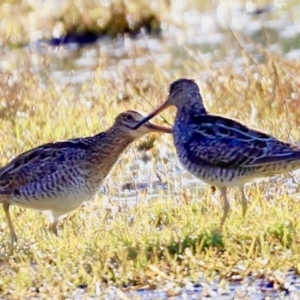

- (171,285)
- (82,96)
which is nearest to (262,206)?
(171,285)

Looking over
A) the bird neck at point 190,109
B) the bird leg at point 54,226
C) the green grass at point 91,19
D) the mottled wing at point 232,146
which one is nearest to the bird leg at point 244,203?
the mottled wing at point 232,146

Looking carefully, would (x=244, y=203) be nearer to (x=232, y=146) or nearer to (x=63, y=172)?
(x=232, y=146)

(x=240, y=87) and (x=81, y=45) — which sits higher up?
(x=81, y=45)

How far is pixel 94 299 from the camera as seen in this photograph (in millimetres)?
6461

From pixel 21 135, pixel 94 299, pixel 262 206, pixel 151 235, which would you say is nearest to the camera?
pixel 94 299

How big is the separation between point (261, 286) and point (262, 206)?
1286mm

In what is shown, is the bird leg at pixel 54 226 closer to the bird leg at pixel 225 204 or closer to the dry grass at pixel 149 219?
the dry grass at pixel 149 219

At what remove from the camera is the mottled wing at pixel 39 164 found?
7.98 m

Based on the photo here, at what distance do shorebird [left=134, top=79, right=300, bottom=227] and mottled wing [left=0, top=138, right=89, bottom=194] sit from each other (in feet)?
2.28

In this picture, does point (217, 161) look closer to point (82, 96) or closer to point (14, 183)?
point (14, 183)

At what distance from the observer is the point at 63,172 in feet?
26.1

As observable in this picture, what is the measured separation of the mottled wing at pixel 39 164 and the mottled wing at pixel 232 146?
754 millimetres

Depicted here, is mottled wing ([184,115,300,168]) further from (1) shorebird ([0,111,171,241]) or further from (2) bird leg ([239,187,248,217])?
(1) shorebird ([0,111,171,241])

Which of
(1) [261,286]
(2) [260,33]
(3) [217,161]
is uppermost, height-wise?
(2) [260,33]
